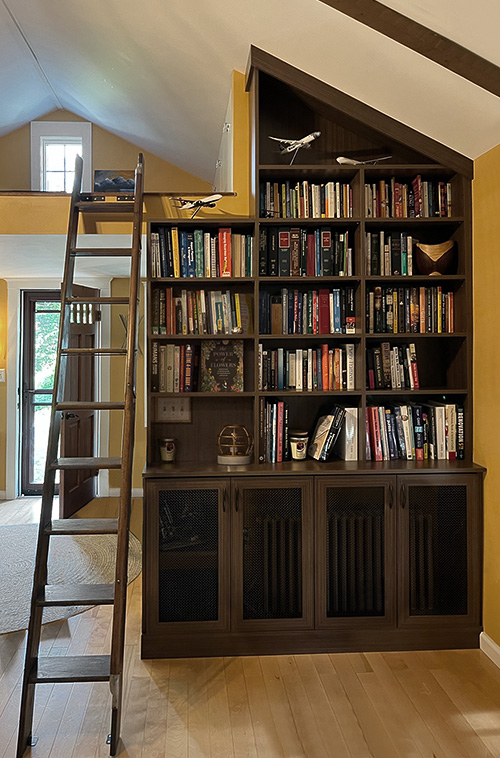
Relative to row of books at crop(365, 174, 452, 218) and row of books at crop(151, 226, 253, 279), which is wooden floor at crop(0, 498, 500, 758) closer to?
row of books at crop(151, 226, 253, 279)

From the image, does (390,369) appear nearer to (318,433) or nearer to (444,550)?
(318,433)

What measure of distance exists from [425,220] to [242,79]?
1.29 meters

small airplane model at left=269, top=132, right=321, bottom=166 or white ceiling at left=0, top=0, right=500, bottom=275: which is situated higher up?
white ceiling at left=0, top=0, right=500, bottom=275

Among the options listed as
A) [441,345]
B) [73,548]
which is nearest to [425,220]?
[441,345]

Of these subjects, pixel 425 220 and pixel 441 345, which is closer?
pixel 425 220

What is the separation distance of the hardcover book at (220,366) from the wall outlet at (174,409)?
0.45 feet

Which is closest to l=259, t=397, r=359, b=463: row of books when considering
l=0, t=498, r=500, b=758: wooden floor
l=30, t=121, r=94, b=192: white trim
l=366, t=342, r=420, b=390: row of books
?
l=366, t=342, r=420, b=390: row of books

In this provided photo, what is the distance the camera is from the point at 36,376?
23.6 feet

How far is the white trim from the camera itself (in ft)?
20.9

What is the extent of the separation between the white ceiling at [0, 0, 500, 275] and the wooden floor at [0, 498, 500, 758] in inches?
97.6

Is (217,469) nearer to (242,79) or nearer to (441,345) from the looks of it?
(441,345)

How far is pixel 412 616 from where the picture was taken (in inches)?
129

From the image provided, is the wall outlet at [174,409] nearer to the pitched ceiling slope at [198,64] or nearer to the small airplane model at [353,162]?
the small airplane model at [353,162]

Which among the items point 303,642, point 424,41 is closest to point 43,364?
point 303,642
